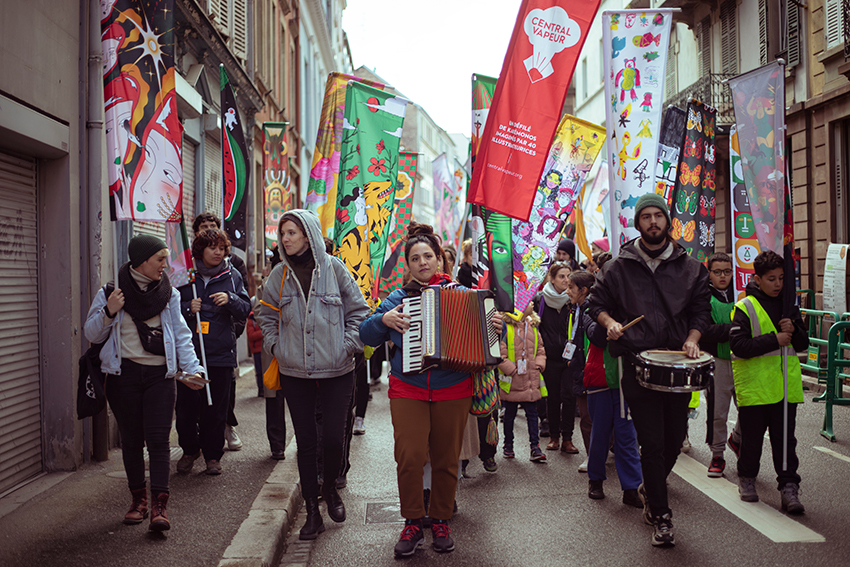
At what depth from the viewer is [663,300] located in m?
4.79

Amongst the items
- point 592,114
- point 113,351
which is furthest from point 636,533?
point 592,114

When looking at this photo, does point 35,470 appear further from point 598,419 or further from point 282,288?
point 598,419

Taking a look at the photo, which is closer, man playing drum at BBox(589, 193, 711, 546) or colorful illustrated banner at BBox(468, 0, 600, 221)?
man playing drum at BBox(589, 193, 711, 546)

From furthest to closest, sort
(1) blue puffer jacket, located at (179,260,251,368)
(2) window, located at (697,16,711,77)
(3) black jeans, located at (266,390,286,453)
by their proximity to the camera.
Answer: (2) window, located at (697,16,711,77) → (3) black jeans, located at (266,390,286,453) → (1) blue puffer jacket, located at (179,260,251,368)

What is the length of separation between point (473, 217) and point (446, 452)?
8.07 feet

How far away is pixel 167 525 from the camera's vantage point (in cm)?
467

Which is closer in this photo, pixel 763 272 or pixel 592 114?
pixel 763 272

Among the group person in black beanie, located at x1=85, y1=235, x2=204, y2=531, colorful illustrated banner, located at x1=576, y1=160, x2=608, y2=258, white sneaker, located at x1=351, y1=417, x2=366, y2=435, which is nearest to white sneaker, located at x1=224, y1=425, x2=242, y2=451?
white sneaker, located at x1=351, y1=417, x2=366, y2=435

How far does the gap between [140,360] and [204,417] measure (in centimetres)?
166

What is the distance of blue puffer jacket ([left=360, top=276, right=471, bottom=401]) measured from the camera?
4621 mm

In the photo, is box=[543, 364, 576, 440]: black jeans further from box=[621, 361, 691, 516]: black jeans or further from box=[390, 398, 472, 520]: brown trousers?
box=[390, 398, 472, 520]: brown trousers

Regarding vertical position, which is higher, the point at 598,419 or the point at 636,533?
the point at 598,419

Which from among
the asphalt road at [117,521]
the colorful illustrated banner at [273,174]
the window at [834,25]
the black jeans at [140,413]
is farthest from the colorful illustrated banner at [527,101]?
the window at [834,25]

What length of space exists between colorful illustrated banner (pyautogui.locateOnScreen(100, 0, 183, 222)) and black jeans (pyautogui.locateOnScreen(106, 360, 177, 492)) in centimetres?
119
